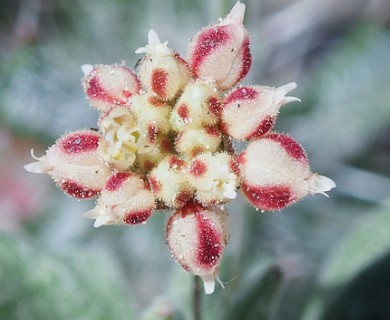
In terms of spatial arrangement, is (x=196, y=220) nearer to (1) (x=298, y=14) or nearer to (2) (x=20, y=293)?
(2) (x=20, y=293)

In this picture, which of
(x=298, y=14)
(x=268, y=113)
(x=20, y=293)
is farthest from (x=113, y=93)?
(x=298, y=14)

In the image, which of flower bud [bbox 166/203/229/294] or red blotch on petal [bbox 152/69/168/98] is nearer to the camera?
flower bud [bbox 166/203/229/294]

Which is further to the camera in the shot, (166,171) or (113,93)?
(113,93)

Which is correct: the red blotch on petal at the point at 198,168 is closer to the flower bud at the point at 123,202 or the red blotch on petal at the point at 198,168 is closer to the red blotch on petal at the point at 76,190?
the flower bud at the point at 123,202

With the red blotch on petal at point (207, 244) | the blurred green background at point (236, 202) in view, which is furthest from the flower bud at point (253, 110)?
the blurred green background at point (236, 202)

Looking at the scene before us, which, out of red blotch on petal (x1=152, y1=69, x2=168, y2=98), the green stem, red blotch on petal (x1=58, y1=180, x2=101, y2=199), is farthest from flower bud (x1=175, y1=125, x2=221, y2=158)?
the green stem

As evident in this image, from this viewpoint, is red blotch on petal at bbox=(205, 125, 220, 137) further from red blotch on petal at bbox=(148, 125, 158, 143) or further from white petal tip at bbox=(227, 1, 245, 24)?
white petal tip at bbox=(227, 1, 245, 24)
